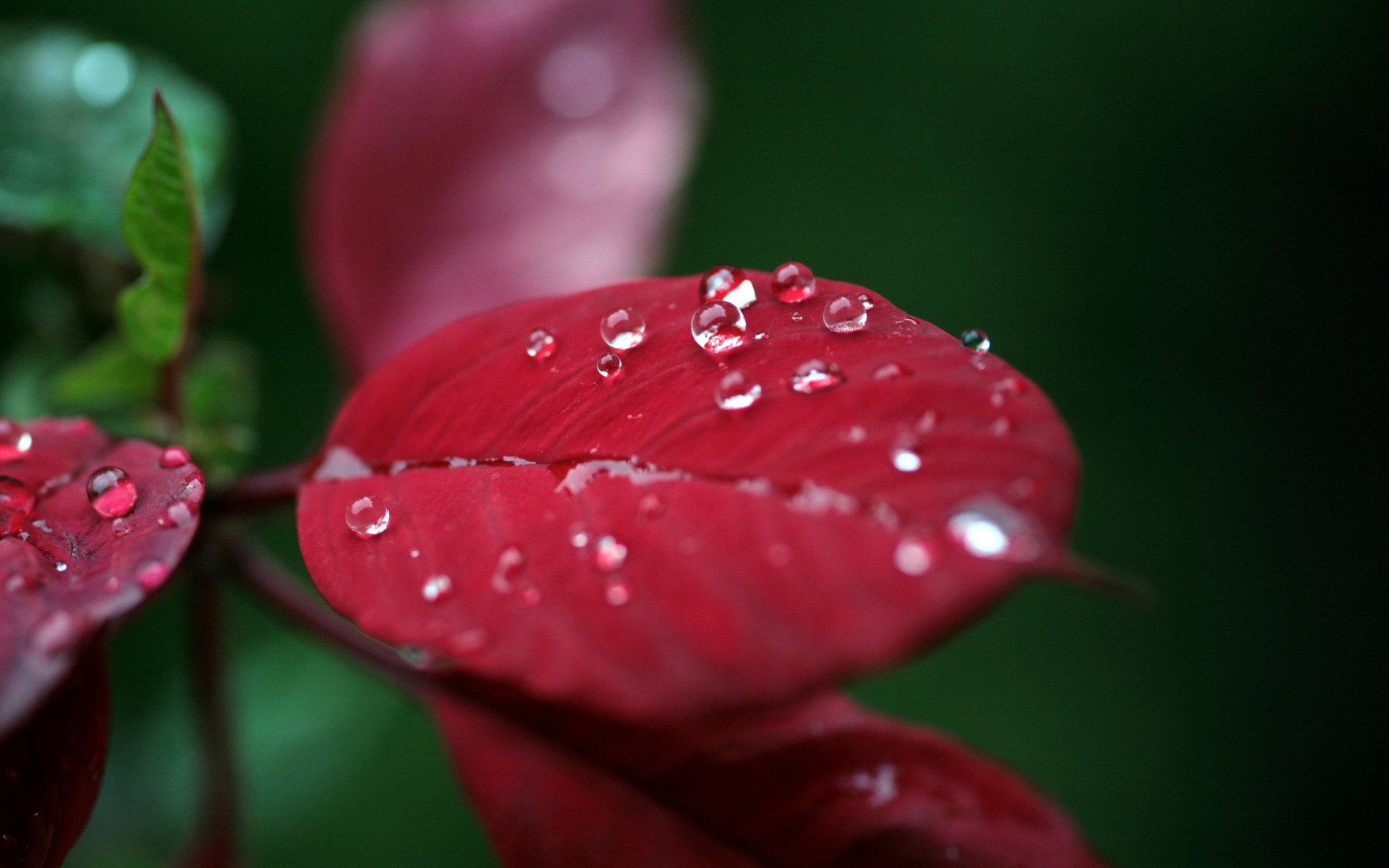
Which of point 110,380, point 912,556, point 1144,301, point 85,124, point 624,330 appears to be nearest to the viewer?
point 912,556

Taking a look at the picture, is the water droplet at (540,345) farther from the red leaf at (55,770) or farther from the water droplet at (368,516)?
the red leaf at (55,770)

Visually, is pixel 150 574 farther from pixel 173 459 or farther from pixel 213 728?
pixel 213 728

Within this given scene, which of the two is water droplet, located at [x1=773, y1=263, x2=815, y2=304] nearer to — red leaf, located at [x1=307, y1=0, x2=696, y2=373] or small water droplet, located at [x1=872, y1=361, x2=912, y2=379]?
small water droplet, located at [x1=872, y1=361, x2=912, y2=379]

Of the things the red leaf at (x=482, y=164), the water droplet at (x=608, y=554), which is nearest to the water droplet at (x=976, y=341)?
the water droplet at (x=608, y=554)

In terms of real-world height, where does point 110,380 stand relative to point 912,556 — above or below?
below

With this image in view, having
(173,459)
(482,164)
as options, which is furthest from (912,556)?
(482,164)

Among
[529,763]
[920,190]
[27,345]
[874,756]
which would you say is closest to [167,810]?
[27,345]

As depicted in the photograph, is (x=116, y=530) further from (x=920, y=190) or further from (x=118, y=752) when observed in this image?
(x=920, y=190)

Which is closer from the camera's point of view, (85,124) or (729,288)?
(729,288)
